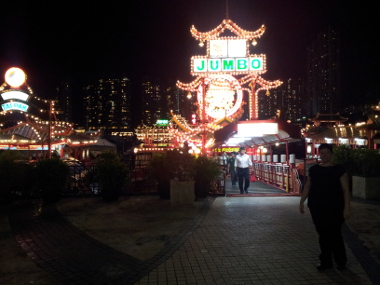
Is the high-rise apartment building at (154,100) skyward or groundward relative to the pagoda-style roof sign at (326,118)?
skyward

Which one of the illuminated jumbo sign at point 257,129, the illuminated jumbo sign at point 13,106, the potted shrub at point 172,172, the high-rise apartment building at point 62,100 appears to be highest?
the high-rise apartment building at point 62,100

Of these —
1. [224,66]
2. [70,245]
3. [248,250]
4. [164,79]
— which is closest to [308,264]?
[248,250]

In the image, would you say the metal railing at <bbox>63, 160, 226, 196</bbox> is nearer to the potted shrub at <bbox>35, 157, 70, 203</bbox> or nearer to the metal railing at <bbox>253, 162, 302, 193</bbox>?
the potted shrub at <bbox>35, 157, 70, 203</bbox>

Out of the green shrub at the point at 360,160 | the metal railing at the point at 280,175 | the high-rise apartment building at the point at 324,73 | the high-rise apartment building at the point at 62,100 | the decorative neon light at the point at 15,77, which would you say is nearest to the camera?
the green shrub at the point at 360,160

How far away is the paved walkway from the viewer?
4129 millimetres

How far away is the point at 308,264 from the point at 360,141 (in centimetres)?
2228

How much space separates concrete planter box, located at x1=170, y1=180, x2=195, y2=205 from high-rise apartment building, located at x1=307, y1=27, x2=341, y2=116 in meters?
60.7

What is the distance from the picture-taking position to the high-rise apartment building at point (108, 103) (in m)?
160

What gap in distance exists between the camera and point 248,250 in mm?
5129

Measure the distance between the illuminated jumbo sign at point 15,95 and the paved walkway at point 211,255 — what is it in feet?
39.5

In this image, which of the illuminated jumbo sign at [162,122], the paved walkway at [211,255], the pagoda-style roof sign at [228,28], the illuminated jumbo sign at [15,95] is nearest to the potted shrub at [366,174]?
the paved walkway at [211,255]

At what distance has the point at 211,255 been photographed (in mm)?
4934

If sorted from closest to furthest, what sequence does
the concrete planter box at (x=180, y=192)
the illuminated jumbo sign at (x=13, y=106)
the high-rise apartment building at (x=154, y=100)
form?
the concrete planter box at (x=180, y=192)
the illuminated jumbo sign at (x=13, y=106)
the high-rise apartment building at (x=154, y=100)

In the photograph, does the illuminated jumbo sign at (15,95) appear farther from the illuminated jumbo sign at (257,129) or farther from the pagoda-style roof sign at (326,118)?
the pagoda-style roof sign at (326,118)
